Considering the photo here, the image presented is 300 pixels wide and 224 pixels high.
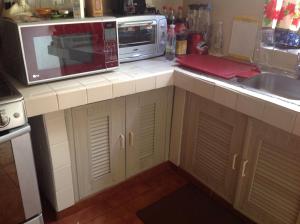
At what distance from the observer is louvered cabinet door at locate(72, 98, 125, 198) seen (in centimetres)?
158

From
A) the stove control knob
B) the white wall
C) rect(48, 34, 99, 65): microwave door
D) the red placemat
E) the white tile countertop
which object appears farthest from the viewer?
the white wall

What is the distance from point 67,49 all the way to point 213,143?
99cm

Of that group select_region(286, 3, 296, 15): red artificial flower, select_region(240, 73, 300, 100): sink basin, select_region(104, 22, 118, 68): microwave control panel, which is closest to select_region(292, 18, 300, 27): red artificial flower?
select_region(286, 3, 296, 15): red artificial flower

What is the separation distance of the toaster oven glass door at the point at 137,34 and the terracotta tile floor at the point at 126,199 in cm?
91

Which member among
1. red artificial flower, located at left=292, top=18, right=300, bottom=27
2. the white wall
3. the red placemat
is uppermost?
the white wall

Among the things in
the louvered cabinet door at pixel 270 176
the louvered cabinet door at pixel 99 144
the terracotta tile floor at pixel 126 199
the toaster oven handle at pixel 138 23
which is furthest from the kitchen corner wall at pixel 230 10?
the terracotta tile floor at pixel 126 199

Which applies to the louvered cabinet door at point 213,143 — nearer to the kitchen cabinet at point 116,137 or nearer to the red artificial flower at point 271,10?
the kitchen cabinet at point 116,137

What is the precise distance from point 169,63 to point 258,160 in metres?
0.79

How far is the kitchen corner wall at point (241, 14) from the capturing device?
1.72m

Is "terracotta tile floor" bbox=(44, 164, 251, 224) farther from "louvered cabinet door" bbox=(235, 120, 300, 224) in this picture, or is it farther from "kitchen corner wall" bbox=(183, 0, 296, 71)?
"kitchen corner wall" bbox=(183, 0, 296, 71)

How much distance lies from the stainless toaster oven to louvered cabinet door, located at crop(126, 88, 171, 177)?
0.86 ft

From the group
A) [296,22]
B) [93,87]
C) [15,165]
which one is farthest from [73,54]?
[296,22]

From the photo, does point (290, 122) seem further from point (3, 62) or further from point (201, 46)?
point (3, 62)

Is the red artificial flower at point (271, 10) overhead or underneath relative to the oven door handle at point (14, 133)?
overhead
